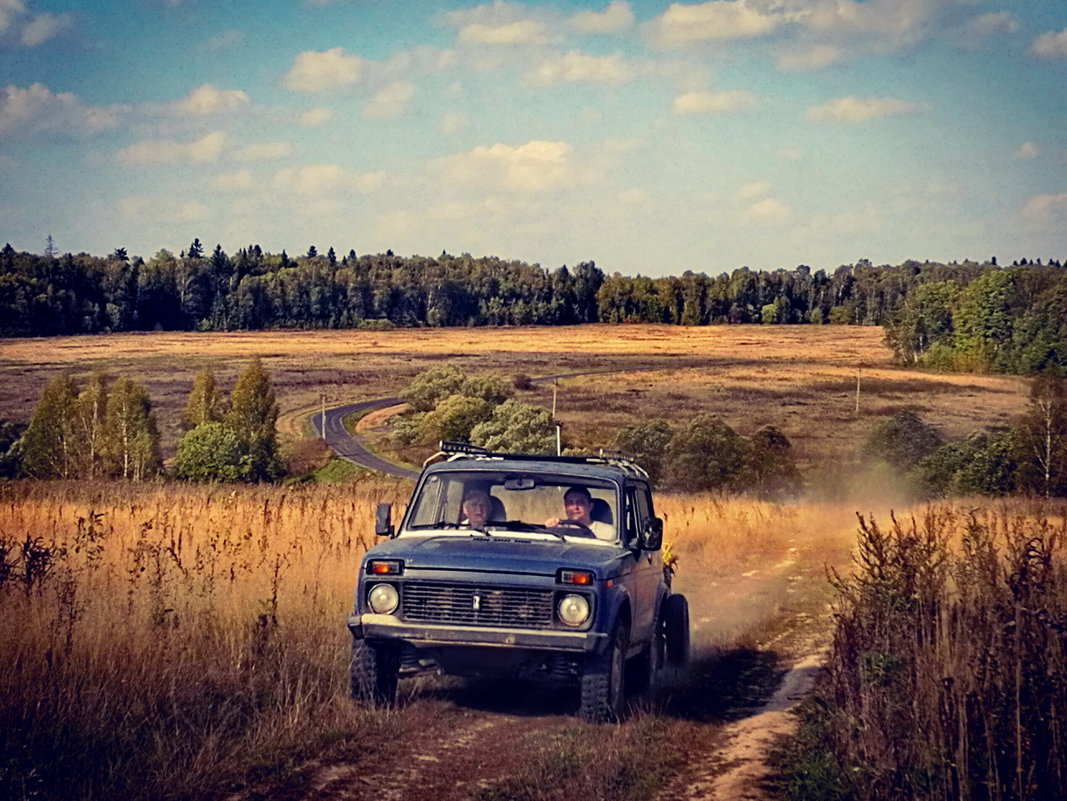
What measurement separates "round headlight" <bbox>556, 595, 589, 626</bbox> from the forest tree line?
227 feet

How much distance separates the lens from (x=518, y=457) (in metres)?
11.0

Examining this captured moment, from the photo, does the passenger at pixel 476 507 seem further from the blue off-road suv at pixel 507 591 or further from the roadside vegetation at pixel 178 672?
the roadside vegetation at pixel 178 672

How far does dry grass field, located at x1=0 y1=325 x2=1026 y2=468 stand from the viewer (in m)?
76.9

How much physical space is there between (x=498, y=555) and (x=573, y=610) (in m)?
0.72

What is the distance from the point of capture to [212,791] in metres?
7.00

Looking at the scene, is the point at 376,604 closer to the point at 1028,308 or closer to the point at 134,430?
the point at 134,430

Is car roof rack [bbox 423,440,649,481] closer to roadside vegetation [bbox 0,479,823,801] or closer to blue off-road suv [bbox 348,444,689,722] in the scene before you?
blue off-road suv [bbox 348,444,689,722]

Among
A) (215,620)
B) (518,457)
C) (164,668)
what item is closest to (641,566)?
(518,457)

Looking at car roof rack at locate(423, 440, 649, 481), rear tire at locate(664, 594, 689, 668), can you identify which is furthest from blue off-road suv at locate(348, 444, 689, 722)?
rear tire at locate(664, 594, 689, 668)

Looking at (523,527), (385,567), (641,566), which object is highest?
(523,527)

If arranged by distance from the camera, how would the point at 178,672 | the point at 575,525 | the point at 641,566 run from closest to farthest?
the point at 178,672, the point at 575,525, the point at 641,566

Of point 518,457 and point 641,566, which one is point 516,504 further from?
point 641,566

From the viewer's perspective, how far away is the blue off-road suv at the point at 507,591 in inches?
358

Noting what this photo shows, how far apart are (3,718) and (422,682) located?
13.1 ft
